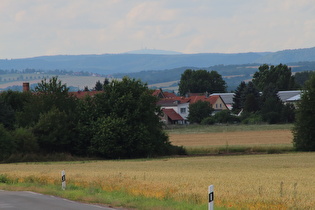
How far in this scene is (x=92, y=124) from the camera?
69188 mm

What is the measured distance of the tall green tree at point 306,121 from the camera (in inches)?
2886

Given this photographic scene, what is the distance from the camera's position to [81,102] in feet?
235

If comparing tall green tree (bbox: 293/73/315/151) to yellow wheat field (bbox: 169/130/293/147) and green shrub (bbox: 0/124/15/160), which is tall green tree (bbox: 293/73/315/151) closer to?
yellow wheat field (bbox: 169/130/293/147)

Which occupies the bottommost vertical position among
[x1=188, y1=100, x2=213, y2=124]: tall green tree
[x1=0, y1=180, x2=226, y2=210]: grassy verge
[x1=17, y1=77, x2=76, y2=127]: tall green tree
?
[x1=188, y1=100, x2=213, y2=124]: tall green tree

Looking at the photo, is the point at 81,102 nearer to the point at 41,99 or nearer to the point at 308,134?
the point at 41,99

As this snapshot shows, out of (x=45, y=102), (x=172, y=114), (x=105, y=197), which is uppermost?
(x=45, y=102)

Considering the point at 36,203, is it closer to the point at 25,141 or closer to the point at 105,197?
the point at 105,197

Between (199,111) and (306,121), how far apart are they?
68.7m

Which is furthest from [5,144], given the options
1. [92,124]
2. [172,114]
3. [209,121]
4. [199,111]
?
[172,114]

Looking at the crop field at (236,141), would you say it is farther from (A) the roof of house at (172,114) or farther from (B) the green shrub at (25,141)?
(A) the roof of house at (172,114)

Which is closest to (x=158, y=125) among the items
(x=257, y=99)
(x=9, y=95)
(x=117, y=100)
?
(x=117, y=100)

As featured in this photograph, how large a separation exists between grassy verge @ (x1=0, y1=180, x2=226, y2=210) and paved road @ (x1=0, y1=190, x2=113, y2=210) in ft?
2.03

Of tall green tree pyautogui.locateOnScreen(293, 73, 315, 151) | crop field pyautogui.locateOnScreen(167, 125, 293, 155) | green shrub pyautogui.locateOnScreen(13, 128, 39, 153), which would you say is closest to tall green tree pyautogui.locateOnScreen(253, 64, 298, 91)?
crop field pyautogui.locateOnScreen(167, 125, 293, 155)

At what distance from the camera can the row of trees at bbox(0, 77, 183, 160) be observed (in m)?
67.6
